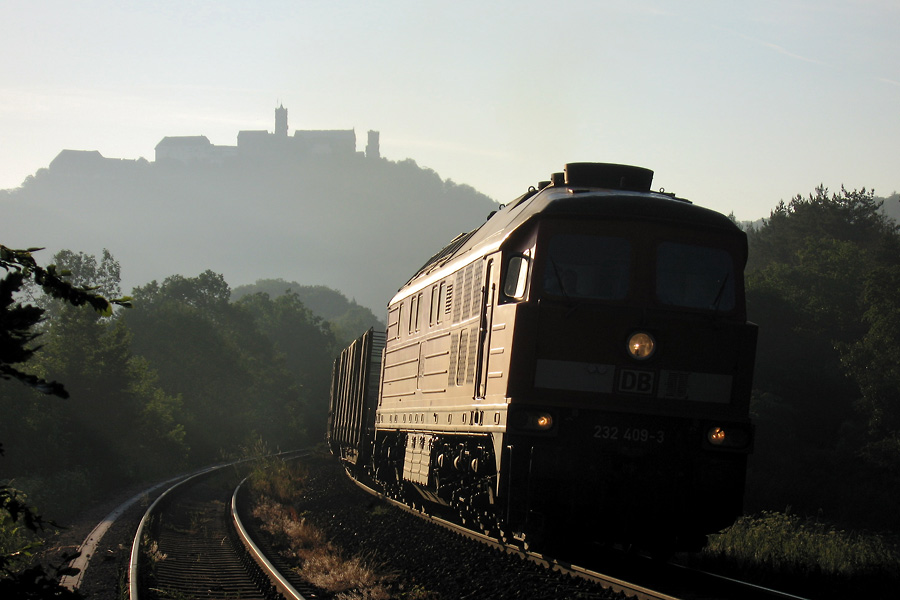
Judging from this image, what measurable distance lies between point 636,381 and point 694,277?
1.31 metres

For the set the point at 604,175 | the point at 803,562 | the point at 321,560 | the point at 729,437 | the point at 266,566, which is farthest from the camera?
the point at 321,560

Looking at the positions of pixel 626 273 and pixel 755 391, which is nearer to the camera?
pixel 626 273

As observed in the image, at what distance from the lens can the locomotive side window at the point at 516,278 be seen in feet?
30.1

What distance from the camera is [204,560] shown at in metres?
12.2

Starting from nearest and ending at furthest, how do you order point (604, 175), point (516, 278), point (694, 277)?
point (694, 277) < point (516, 278) < point (604, 175)

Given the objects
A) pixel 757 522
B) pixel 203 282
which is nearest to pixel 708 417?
pixel 757 522

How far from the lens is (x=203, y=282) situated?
290 ft

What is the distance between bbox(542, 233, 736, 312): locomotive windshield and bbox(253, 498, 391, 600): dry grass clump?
3772 mm

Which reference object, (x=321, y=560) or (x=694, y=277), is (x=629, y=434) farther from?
(x=321, y=560)

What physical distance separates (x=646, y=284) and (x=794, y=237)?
67254 mm

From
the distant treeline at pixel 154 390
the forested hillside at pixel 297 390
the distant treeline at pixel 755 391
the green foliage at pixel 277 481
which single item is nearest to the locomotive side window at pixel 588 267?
the distant treeline at pixel 154 390

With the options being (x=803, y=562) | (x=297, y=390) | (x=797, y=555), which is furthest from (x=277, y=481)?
(x=297, y=390)

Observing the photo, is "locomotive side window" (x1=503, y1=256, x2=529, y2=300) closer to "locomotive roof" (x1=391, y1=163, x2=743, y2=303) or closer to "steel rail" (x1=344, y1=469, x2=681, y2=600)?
"locomotive roof" (x1=391, y1=163, x2=743, y2=303)

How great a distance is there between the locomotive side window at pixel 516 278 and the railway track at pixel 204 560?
385 cm
